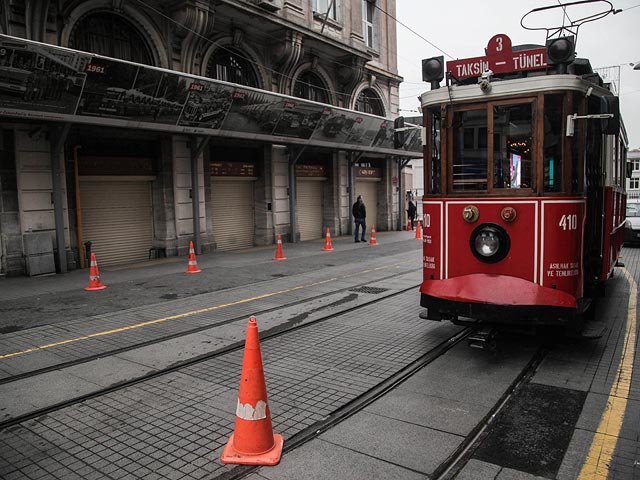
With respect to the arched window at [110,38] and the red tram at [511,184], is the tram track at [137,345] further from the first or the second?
the arched window at [110,38]

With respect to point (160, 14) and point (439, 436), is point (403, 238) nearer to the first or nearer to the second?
point (160, 14)

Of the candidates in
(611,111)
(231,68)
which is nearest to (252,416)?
(611,111)

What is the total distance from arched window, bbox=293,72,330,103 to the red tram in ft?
50.1

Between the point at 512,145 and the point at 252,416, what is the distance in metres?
4.29

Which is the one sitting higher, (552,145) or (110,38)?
(110,38)

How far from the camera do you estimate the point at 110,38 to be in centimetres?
1448

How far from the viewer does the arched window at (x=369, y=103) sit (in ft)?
83.2

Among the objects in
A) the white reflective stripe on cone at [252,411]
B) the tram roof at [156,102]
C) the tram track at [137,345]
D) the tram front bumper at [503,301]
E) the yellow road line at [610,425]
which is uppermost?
the tram roof at [156,102]

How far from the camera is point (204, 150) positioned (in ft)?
56.9

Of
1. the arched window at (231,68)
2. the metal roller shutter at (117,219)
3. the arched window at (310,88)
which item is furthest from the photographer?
the arched window at (310,88)

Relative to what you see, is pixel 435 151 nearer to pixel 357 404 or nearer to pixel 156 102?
pixel 357 404

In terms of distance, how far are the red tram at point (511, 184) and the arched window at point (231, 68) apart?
41.2ft

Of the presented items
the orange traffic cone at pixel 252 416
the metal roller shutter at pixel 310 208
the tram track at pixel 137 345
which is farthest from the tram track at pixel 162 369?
the metal roller shutter at pixel 310 208

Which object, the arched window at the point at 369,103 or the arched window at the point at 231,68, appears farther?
the arched window at the point at 369,103
